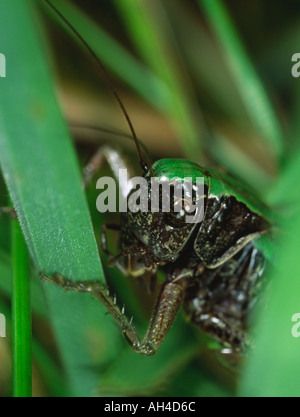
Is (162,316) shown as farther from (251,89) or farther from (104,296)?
(251,89)

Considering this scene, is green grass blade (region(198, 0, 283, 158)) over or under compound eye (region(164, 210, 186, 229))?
over

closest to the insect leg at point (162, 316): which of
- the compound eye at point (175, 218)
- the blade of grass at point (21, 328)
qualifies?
the compound eye at point (175, 218)

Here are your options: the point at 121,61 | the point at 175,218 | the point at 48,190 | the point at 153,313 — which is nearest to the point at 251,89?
the point at 121,61

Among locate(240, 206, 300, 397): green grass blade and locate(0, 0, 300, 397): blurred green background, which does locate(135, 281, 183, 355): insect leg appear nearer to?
locate(0, 0, 300, 397): blurred green background

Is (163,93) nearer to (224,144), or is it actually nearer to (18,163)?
(224,144)

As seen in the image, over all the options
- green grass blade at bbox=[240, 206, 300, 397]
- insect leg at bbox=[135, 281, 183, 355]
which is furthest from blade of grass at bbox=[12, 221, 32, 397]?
green grass blade at bbox=[240, 206, 300, 397]

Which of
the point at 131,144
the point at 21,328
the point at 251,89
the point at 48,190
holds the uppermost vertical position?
the point at 251,89
